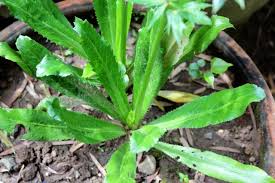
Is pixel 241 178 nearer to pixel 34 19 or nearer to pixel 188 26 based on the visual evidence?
pixel 188 26

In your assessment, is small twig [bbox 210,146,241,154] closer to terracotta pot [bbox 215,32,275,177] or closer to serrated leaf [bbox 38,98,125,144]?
terracotta pot [bbox 215,32,275,177]

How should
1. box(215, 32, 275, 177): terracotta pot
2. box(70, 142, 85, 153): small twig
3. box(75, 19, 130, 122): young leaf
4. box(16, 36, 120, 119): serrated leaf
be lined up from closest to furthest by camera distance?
box(75, 19, 130, 122): young leaf → box(16, 36, 120, 119): serrated leaf → box(215, 32, 275, 177): terracotta pot → box(70, 142, 85, 153): small twig

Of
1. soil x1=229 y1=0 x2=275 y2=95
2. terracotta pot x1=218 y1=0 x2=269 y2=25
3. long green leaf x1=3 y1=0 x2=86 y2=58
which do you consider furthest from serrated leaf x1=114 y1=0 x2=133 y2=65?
soil x1=229 y1=0 x2=275 y2=95

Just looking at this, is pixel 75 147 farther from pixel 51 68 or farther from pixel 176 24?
pixel 176 24

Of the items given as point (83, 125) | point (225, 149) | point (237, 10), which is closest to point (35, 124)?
point (83, 125)

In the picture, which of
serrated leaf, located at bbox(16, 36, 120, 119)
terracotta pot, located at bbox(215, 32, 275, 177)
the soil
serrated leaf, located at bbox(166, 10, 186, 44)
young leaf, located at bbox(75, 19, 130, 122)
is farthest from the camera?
the soil

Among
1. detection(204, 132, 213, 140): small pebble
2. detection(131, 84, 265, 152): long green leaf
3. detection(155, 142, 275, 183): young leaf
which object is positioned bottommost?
detection(204, 132, 213, 140): small pebble

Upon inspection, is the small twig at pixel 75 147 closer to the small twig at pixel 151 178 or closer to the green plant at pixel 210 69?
the small twig at pixel 151 178
